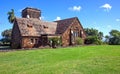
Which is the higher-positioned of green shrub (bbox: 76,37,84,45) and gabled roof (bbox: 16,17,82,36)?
gabled roof (bbox: 16,17,82,36)

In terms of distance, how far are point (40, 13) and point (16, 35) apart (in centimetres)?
1454

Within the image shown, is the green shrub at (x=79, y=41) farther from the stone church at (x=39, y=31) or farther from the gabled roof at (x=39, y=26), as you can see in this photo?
the gabled roof at (x=39, y=26)

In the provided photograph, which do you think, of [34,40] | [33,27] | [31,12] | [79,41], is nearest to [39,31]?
[33,27]

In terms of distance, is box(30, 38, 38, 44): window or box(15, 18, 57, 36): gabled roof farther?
box(30, 38, 38, 44): window

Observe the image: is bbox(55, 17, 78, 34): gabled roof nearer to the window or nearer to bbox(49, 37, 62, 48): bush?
bbox(49, 37, 62, 48): bush

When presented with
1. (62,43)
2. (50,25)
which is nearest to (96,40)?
(62,43)

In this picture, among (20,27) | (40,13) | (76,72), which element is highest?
(40,13)

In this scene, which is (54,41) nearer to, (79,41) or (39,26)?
(39,26)

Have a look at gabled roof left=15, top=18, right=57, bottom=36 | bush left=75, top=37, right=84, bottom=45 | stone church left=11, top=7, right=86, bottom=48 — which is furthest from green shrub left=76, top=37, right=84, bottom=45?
gabled roof left=15, top=18, right=57, bottom=36

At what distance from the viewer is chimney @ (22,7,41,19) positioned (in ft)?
177

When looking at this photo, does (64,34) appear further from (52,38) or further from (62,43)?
(52,38)

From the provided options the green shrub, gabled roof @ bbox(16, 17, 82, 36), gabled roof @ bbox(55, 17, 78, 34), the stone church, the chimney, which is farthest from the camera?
the chimney

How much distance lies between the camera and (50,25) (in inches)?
1956

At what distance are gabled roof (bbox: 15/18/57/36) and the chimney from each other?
23.0 feet
